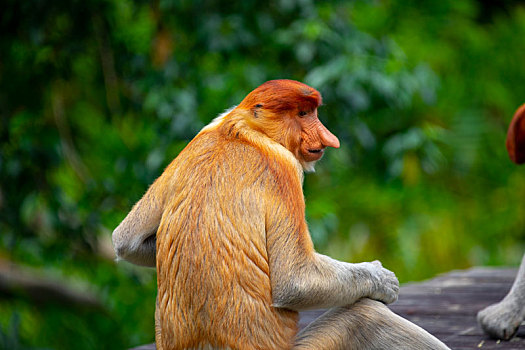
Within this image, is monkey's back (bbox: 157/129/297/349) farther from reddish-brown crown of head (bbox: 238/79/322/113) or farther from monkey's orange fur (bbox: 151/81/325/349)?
reddish-brown crown of head (bbox: 238/79/322/113)

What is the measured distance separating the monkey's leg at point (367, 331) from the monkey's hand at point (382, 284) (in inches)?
1.8

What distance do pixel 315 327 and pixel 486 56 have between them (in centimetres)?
646

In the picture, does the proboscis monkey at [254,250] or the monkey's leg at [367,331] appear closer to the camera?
the proboscis monkey at [254,250]

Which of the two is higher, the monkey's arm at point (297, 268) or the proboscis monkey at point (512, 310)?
the monkey's arm at point (297, 268)

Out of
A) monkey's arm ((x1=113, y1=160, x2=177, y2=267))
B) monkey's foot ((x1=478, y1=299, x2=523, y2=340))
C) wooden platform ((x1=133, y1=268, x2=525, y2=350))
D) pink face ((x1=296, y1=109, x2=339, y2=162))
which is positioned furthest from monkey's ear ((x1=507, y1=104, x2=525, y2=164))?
monkey's arm ((x1=113, y1=160, x2=177, y2=267))

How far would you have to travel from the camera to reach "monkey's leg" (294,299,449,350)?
203 centimetres

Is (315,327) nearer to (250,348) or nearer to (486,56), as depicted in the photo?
(250,348)


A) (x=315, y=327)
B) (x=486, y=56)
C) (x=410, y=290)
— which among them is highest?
(x=315, y=327)

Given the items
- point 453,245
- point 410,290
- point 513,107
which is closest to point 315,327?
point 410,290

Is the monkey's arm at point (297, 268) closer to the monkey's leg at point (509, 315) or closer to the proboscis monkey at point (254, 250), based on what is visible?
the proboscis monkey at point (254, 250)

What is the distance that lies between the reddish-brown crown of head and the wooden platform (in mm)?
1374

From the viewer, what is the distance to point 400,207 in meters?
6.73

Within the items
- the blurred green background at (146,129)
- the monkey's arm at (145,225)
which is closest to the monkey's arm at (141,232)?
the monkey's arm at (145,225)

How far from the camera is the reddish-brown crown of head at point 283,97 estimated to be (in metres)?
2.05
